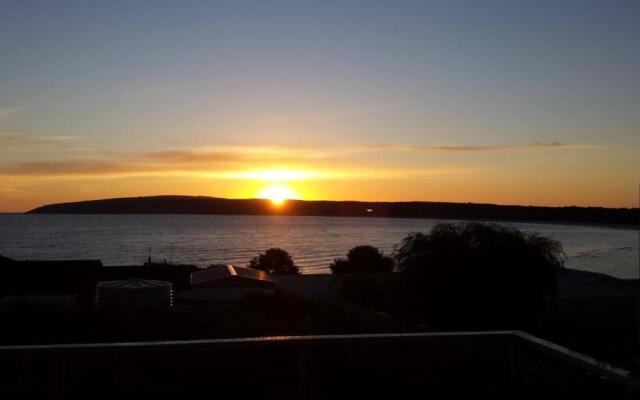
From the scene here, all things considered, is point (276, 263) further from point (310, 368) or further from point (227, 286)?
point (310, 368)

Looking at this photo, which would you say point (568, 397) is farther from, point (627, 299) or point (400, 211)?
point (400, 211)

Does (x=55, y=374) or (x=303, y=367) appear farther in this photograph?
(x=303, y=367)

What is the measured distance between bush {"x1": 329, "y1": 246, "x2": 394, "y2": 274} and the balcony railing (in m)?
43.3

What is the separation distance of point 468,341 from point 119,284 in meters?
13.1

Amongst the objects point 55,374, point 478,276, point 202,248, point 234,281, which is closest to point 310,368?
point 55,374

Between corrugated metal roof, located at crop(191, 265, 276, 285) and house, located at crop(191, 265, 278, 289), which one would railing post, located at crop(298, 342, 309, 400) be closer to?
house, located at crop(191, 265, 278, 289)

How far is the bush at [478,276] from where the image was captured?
22.0 metres

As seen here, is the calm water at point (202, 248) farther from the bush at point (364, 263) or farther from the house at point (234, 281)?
the house at point (234, 281)

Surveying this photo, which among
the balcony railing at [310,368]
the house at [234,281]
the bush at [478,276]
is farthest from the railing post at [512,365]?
the bush at [478,276]

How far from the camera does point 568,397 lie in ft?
12.8

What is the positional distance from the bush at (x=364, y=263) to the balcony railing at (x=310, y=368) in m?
43.3

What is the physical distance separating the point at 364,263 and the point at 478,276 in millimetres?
28904

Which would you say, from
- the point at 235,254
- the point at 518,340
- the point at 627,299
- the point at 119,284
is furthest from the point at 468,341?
the point at 235,254

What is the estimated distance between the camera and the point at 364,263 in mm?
50750
